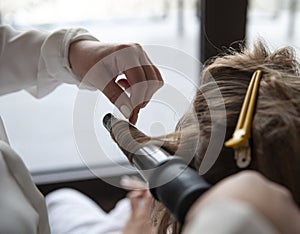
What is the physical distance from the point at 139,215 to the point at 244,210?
580 millimetres

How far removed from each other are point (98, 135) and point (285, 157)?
0.23m

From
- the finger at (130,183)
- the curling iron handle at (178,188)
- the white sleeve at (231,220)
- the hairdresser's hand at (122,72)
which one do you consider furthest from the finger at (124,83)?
the white sleeve at (231,220)

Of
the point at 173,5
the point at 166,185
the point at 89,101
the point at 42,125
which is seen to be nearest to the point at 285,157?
the point at 166,185

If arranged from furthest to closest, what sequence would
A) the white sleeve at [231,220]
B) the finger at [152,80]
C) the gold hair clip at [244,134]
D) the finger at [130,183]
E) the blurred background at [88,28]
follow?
the blurred background at [88,28] < the finger at [130,183] < the finger at [152,80] < the gold hair clip at [244,134] < the white sleeve at [231,220]

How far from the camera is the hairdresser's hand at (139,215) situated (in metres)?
0.73

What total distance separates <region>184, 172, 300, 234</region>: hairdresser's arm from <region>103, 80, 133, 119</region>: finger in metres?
0.30

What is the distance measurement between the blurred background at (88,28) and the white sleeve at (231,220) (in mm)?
953

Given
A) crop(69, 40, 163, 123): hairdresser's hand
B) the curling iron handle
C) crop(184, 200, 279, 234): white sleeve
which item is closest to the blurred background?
crop(69, 40, 163, 123): hairdresser's hand

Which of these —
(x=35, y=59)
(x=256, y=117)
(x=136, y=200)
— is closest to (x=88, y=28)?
(x=35, y=59)

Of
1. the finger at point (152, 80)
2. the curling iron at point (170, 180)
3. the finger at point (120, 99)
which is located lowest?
the finger at point (120, 99)

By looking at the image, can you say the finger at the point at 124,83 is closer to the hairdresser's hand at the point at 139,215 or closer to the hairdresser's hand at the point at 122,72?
the hairdresser's hand at the point at 122,72

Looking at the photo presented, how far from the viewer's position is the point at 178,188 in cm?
35

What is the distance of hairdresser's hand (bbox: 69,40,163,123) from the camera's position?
605 mm

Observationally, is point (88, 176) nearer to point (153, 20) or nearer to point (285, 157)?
point (153, 20)
